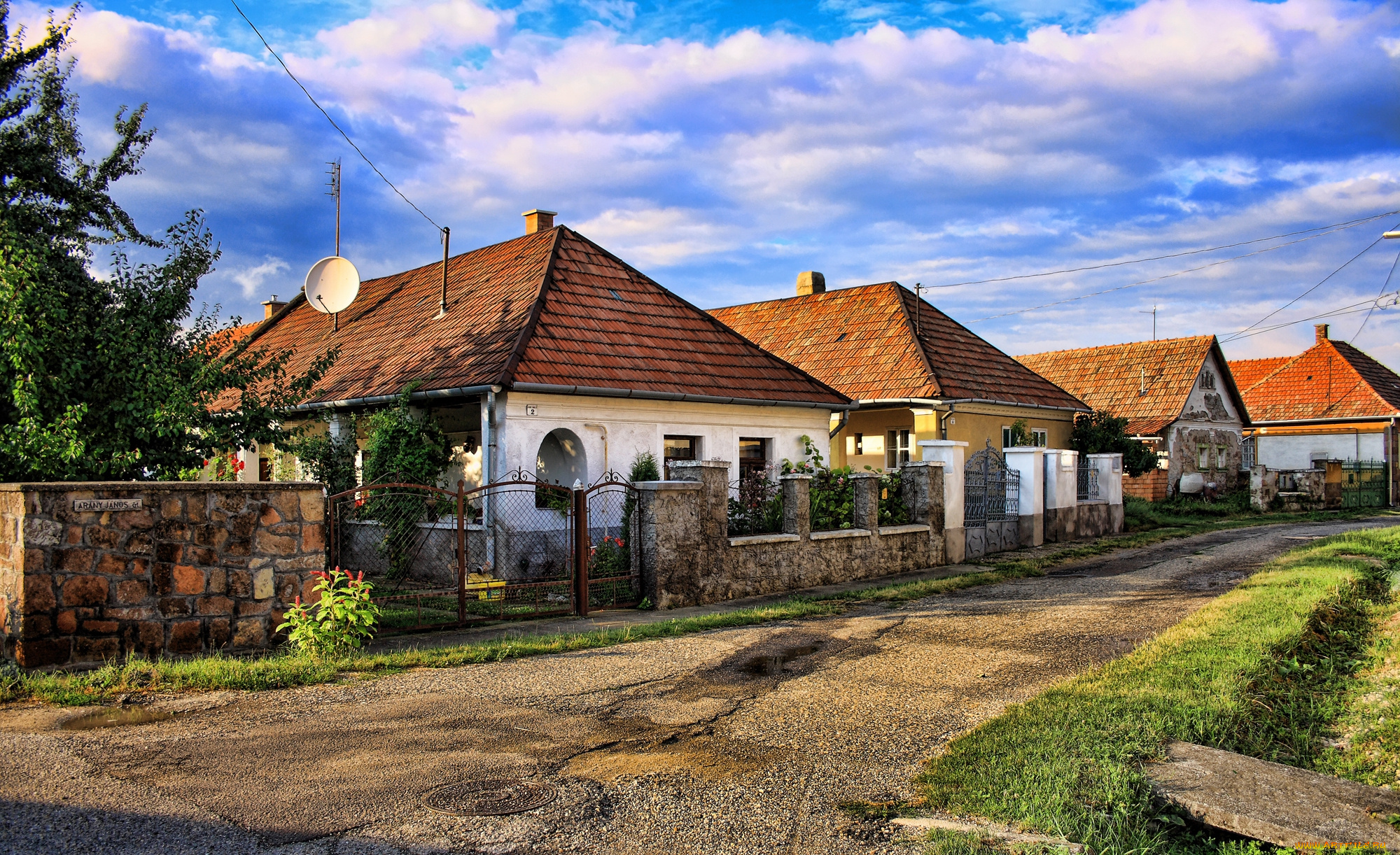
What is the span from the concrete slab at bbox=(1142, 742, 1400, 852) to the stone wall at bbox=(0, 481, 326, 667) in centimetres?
696

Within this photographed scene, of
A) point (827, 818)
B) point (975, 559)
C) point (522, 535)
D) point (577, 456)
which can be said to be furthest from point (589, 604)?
point (975, 559)

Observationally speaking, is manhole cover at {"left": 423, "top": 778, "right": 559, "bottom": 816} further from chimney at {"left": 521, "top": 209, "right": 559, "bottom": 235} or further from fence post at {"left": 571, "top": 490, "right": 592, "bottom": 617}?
chimney at {"left": 521, "top": 209, "right": 559, "bottom": 235}

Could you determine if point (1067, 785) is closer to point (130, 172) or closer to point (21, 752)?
point (21, 752)

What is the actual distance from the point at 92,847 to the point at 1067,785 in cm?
440

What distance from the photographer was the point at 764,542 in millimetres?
12180

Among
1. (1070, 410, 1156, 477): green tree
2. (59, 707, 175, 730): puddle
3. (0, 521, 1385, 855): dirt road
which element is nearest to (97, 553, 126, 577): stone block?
(0, 521, 1385, 855): dirt road

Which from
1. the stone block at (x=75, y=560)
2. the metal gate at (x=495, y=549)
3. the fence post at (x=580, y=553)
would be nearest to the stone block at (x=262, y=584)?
the metal gate at (x=495, y=549)

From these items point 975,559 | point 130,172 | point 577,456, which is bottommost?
point 975,559

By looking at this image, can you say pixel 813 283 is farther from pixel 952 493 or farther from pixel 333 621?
pixel 333 621

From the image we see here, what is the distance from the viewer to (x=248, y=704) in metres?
6.44

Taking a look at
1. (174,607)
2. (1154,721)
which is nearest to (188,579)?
(174,607)

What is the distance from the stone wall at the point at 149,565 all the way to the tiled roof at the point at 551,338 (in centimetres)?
494

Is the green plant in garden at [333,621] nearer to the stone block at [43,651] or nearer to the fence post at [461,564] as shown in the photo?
the fence post at [461,564]

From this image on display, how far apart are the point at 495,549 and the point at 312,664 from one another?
18.5 feet
